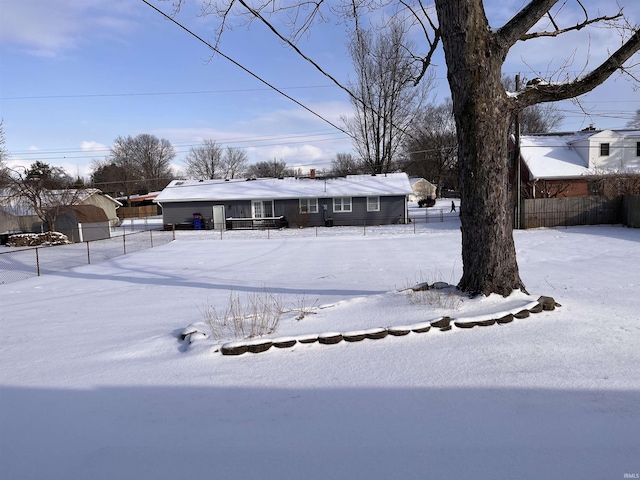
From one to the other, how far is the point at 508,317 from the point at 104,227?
95.8 feet

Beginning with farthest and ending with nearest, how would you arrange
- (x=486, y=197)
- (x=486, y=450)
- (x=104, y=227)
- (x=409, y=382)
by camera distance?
(x=104, y=227) < (x=486, y=197) < (x=409, y=382) < (x=486, y=450)

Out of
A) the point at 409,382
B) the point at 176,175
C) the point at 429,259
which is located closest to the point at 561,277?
the point at 429,259

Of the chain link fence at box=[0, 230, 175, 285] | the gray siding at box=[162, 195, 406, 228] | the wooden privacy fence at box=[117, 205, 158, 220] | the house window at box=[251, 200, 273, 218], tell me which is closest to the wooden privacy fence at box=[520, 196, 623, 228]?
the gray siding at box=[162, 195, 406, 228]

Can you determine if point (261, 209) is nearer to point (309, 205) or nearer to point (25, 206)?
point (309, 205)

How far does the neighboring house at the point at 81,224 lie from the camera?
27.0 m

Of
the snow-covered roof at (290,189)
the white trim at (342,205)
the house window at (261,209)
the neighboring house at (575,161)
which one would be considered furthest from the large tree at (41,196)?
the neighboring house at (575,161)

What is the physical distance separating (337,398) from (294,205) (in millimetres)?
31071

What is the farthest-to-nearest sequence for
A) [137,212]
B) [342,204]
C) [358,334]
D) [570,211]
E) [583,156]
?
1. [137,212]
2. [342,204]
3. [583,156]
4. [570,211]
5. [358,334]

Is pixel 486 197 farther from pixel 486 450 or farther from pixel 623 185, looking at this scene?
pixel 623 185

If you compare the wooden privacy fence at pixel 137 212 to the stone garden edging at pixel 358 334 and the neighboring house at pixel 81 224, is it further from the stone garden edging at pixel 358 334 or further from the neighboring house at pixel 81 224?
the stone garden edging at pixel 358 334

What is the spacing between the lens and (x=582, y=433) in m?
2.86

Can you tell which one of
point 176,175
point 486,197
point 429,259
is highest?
point 176,175

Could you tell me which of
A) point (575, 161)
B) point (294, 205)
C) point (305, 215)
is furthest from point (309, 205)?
point (575, 161)

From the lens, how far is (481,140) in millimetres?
5723
